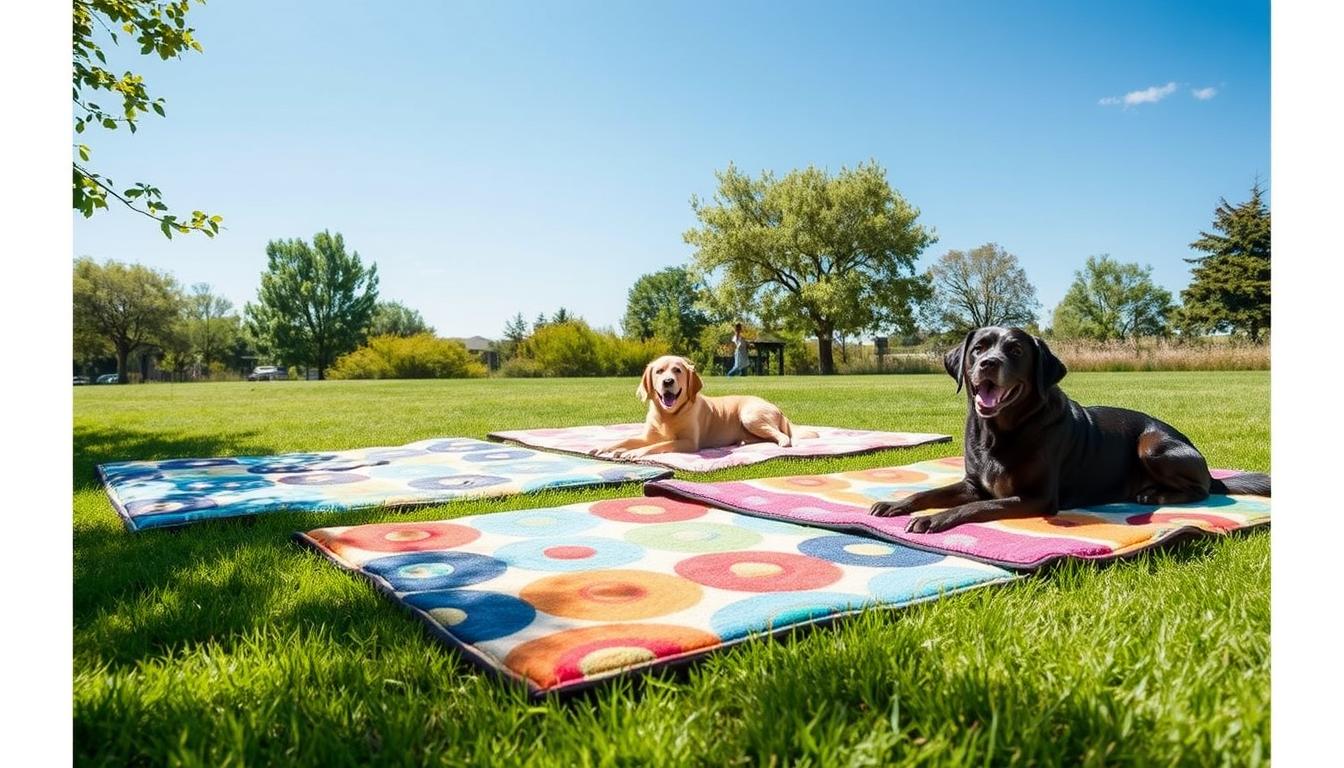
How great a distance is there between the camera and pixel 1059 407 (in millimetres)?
3482

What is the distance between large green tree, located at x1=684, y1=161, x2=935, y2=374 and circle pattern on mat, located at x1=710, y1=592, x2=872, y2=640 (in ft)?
114

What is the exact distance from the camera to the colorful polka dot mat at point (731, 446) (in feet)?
18.6

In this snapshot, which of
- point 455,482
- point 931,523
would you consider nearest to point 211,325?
point 455,482

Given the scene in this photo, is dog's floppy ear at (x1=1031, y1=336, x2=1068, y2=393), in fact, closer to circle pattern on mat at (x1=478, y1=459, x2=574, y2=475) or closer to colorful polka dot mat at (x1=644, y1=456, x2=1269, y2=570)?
colorful polka dot mat at (x1=644, y1=456, x2=1269, y2=570)

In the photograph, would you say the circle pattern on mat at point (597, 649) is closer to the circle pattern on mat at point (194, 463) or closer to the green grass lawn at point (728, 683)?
the green grass lawn at point (728, 683)

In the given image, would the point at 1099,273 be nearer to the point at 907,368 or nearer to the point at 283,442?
the point at 907,368

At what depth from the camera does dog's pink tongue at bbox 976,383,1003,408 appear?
10.9ft

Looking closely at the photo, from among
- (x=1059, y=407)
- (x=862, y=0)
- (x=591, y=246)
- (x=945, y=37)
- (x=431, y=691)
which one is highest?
(x=591, y=246)

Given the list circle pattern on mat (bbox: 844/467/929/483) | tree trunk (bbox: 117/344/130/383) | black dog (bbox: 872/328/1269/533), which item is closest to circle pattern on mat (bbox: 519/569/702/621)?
black dog (bbox: 872/328/1269/533)

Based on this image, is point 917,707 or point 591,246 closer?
point 917,707

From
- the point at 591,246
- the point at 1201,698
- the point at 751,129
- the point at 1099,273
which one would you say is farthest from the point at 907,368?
the point at 1099,273

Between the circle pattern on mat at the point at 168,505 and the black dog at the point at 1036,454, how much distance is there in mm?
3214

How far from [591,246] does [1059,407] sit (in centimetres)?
2960

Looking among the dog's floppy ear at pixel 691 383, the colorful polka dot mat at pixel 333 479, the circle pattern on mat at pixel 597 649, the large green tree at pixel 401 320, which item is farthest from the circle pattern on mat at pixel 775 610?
the large green tree at pixel 401 320
